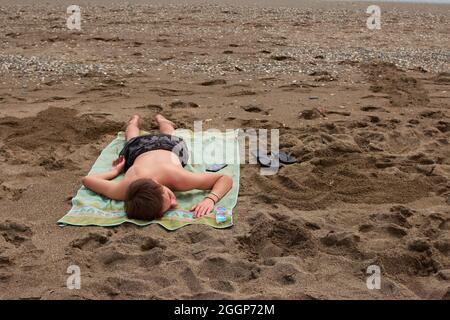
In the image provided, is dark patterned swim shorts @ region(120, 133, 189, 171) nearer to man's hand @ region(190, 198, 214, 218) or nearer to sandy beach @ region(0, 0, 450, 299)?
sandy beach @ region(0, 0, 450, 299)

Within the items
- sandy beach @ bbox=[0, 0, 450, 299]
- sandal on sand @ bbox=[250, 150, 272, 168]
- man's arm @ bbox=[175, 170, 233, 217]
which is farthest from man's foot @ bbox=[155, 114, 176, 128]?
man's arm @ bbox=[175, 170, 233, 217]

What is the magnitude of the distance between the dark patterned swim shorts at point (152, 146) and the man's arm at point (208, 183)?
0.45 metres

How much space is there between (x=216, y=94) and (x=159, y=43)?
2.47 metres

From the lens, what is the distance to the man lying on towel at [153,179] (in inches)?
155

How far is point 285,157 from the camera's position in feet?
16.1

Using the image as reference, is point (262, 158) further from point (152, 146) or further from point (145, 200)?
point (145, 200)

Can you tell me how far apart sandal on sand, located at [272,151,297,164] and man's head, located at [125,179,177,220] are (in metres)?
1.28

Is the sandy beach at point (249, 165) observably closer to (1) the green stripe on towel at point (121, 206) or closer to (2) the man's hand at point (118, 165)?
(1) the green stripe on towel at point (121, 206)

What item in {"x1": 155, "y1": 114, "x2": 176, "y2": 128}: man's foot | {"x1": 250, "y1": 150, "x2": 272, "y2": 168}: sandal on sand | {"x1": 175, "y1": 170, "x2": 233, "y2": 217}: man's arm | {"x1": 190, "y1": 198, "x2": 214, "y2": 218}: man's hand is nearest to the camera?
{"x1": 190, "y1": 198, "x2": 214, "y2": 218}: man's hand

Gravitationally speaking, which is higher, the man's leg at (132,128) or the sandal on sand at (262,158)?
the man's leg at (132,128)

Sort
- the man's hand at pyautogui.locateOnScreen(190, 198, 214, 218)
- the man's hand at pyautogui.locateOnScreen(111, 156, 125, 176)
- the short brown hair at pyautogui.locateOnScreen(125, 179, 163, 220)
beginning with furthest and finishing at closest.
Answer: the man's hand at pyautogui.locateOnScreen(111, 156, 125, 176)
the man's hand at pyautogui.locateOnScreen(190, 198, 214, 218)
the short brown hair at pyautogui.locateOnScreen(125, 179, 163, 220)

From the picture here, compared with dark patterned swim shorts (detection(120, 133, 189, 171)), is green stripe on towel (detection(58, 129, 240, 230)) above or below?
below

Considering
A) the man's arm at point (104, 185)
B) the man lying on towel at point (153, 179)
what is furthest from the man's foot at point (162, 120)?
the man's arm at point (104, 185)

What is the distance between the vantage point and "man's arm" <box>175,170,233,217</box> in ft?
14.0
